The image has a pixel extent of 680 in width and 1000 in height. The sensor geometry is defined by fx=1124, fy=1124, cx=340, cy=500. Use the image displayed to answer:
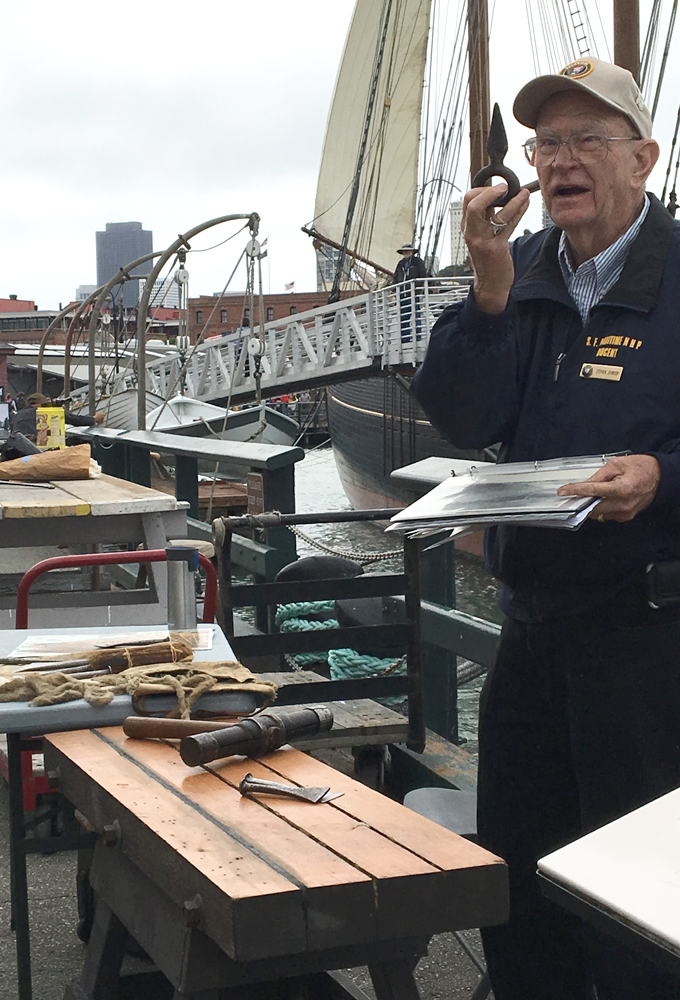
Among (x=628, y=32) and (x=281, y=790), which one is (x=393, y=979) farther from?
(x=628, y=32)

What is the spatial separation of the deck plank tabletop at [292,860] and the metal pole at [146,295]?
803 centimetres

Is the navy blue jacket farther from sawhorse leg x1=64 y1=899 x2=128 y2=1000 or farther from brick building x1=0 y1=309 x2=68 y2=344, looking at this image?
brick building x1=0 y1=309 x2=68 y2=344

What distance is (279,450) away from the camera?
509cm

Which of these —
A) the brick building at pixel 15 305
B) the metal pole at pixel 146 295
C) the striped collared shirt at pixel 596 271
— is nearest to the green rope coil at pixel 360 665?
the striped collared shirt at pixel 596 271

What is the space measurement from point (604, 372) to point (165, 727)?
3.49 feet

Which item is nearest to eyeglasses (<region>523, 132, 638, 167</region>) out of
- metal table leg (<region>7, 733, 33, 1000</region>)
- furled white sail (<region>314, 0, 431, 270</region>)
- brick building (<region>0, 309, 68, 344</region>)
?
metal table leg (<region>7, 733, 33, 1000</region>)

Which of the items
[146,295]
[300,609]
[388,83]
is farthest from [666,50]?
[388,83]

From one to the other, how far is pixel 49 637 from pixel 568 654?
1.34 metres

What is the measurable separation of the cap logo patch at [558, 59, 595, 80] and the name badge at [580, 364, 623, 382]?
54 centimetres

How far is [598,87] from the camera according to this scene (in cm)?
209

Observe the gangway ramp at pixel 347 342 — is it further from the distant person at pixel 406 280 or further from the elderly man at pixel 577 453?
the elderly man at pixel 577 453

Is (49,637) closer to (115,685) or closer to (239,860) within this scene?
(115,685)

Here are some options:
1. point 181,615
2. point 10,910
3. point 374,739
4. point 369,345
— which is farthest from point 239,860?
point 369,345

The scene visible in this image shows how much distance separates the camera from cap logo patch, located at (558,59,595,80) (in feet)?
6.89
